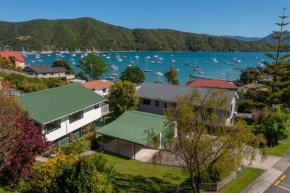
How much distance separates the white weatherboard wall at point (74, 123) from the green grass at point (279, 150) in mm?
22442

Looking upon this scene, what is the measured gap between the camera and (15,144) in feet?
50.2

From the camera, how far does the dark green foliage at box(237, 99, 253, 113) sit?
41725 millimetres

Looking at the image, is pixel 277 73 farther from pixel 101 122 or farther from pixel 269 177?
pixel 101 122

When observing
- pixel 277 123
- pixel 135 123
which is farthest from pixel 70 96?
pixel 277 123

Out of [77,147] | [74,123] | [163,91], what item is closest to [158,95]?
[163,91]

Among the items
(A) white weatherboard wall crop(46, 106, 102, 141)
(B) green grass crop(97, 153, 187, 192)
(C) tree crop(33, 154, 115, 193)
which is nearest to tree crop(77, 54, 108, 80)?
(A) white weatherboard wall crop(46, 106, 102, 141)

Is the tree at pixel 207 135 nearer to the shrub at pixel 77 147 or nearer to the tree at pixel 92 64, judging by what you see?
the shrub at pixel 77 147

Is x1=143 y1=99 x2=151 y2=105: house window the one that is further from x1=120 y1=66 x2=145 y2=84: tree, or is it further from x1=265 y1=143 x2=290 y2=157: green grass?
x1=120 y1=66 x2=145 y2=84: tree

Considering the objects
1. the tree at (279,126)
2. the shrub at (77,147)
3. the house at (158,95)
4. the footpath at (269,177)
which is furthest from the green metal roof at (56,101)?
the tree at (279,126)

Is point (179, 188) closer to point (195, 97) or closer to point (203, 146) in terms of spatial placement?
point (203, 146)

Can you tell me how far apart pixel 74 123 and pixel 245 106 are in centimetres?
3245

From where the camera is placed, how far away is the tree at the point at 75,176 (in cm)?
1270

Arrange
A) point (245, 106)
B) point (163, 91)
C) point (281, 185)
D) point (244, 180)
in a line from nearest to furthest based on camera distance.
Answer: point (281, 185), point (244, 180), point (163, 91), point (245, 106)

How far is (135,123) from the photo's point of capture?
28.7 m
